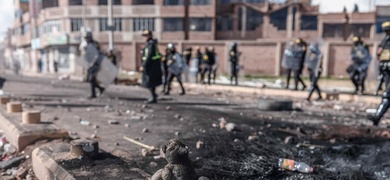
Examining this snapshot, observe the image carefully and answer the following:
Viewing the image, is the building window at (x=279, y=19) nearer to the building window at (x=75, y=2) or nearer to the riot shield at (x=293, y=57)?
the building window at (x=75, y=2)

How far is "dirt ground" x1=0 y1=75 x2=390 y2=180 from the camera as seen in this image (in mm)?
3562

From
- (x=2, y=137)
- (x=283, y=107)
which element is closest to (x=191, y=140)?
(x=2, y=137)

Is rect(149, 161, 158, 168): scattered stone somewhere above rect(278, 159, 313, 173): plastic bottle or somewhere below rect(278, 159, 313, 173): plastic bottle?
below

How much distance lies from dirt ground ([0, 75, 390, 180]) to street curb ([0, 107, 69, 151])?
54 cm

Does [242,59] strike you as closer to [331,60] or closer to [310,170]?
[331,60]

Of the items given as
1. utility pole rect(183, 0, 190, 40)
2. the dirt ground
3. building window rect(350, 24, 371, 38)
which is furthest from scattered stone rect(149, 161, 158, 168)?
building window rect(350, 24, 371, 38)

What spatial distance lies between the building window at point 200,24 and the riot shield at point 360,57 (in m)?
28.4

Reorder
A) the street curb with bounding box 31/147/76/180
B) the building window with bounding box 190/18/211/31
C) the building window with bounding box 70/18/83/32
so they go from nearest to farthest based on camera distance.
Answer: the street curb with bounding box 31/147/76/180 < the building window with bounding box 70/18/83/32 < the building window with bounding box 190/18/211/31

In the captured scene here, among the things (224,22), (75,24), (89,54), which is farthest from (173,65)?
(224,22)

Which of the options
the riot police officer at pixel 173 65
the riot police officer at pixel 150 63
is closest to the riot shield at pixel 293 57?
the riot police officer at pixel 173 65

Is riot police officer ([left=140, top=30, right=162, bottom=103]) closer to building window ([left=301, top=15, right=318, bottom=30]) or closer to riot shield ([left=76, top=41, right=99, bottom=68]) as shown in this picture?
riot shield ([left=76, top=41, right=99, bottom=68])

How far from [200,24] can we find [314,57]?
28929 millimetres

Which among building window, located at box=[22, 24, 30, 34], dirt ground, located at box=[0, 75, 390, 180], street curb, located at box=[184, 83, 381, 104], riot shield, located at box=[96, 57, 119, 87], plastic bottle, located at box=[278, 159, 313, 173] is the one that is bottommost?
street curb, located at box=[184, 83, 381, 104]

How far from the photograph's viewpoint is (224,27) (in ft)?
131
